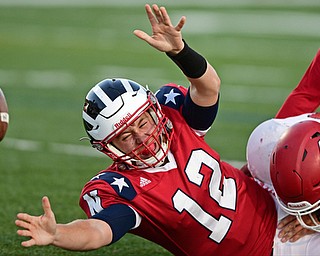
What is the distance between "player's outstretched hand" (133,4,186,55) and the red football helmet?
727mm

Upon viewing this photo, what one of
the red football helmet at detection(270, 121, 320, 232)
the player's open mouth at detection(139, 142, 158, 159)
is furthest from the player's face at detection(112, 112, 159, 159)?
the red football helmet at detection(270, 121, 320, 232)

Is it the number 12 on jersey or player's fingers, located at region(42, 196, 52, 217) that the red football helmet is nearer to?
the number 12 on jersey

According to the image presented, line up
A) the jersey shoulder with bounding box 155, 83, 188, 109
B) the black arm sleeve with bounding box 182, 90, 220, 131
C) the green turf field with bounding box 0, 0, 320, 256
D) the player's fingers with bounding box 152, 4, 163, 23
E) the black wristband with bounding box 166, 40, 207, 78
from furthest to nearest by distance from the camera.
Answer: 1. the green turf field with bounding box 0, 0, 320, 256
2. the jersey shoulder with bounding box 155, 83, 188, 109
3. the black arm sleeve with bounding box 182, 90, 220, 131
4. the black wristband with bounding box 166, 40, 207, 78
5. the player's fingers with bounding box 152, 4, 163, 23

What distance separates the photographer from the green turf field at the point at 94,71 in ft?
22.2

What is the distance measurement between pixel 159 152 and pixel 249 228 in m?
0.67

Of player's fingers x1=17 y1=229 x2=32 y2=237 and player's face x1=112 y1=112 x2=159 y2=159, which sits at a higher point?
player's face x1=112 y1=112 x2=159 y2=159

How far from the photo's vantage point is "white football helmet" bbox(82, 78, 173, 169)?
4230 mm

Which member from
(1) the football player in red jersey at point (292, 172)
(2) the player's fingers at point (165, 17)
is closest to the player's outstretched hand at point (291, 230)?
(1) the football player in red jersey at point (292, 172)

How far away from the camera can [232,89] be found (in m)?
11.9

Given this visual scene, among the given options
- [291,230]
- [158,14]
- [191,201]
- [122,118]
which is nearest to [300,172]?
[291,230]

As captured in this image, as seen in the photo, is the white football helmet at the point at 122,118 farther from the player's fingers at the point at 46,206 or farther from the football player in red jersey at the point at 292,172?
the player's fingers at the point at 46,206

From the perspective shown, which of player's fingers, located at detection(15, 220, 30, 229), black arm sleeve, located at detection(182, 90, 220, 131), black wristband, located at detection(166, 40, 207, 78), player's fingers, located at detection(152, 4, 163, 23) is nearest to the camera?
player's fingers, located at detection(15, 220, 30, 229)

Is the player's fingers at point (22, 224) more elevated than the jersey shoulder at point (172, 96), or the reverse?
the jersey shoulder at point (172, 96)

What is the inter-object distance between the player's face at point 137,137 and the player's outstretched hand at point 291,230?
847 millimetres
